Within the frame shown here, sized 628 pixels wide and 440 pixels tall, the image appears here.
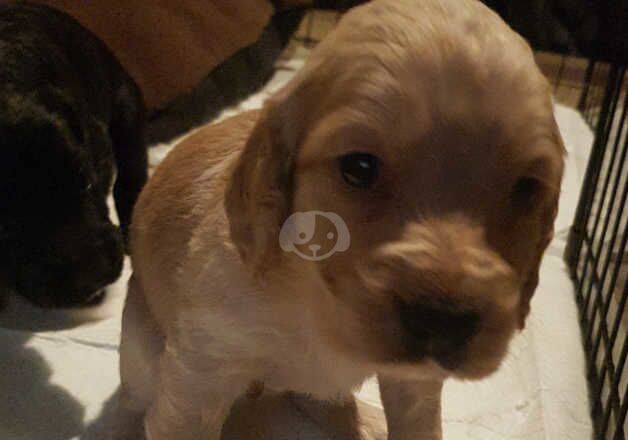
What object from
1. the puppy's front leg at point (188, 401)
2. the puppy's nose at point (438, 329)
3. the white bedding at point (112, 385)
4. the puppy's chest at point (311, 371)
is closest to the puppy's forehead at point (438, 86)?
the puppy's nose at point (438, 329)

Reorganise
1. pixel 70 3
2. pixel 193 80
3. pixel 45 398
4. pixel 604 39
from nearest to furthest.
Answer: pixel 45 398 → pixel 604 39 → pixel 70 3 → pixel 193 80

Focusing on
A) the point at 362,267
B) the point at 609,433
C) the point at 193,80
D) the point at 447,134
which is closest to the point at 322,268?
the point at 362,267

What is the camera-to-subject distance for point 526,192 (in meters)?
1.08

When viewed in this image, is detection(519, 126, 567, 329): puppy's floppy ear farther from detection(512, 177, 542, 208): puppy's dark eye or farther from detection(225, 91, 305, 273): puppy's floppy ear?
detection(225, 91, 305, 273): puppy's floppy ear

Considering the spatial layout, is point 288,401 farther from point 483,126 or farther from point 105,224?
point 483,126

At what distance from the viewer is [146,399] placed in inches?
63.7

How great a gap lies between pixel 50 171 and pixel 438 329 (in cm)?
107

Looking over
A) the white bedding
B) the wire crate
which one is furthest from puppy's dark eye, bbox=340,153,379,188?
the wire crate

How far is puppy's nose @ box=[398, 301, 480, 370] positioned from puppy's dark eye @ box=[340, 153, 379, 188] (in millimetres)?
169

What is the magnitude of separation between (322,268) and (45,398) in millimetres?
1008

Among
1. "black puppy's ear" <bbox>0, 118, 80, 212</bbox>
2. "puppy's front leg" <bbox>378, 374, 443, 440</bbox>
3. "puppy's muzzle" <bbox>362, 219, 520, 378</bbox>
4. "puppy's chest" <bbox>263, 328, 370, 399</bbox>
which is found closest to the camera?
"puppy's muzzle" <bbox>362, 219, 520, 378</bbox>

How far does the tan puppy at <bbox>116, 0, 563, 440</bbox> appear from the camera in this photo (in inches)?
37.8

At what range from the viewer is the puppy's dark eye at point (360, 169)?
992mm

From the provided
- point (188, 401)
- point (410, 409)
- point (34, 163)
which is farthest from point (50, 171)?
point (410, 409)
